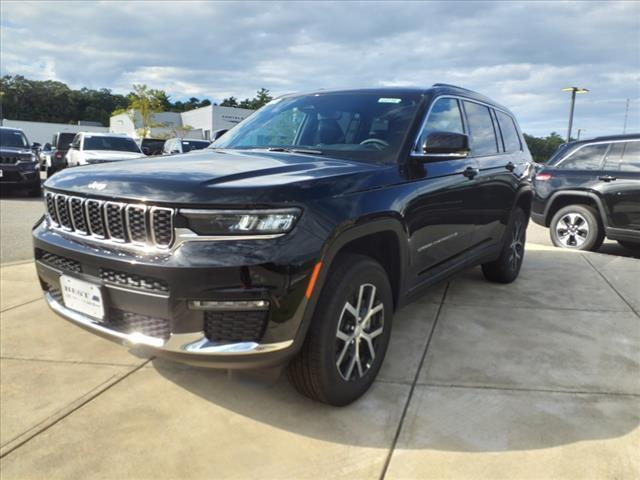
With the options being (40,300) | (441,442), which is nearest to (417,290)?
A: (441,442)

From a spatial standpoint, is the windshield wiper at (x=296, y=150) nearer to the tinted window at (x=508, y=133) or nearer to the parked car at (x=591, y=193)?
the tinted window at (x=508, y=133)

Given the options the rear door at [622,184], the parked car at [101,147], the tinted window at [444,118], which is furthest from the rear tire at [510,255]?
the parked car at [101,147]

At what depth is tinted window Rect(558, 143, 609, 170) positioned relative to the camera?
7.36m

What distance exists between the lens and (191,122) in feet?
180

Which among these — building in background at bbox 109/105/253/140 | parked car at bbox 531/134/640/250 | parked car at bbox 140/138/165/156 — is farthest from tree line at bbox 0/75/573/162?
parked car at bbox 531/134/640/250

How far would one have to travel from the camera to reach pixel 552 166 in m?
7.89

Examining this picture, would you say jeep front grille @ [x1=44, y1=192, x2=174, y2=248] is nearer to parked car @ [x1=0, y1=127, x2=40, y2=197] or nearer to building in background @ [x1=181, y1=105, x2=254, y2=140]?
parked car @ [x1=0, y1=127, x2=40, y2=197]

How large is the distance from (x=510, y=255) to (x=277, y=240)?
3.69m

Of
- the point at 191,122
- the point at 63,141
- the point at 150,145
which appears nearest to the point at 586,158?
the point at 150,145

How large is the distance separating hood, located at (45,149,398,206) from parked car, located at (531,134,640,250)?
5.42 metres

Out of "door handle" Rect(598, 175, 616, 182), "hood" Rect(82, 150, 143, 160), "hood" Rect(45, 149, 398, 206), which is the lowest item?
"hood" Rect(82, 150, 143, 160)

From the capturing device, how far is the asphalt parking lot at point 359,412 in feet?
7.61

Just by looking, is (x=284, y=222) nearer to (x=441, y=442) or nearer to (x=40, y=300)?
(x=441, y=442)

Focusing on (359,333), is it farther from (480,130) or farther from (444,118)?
(480,130)
